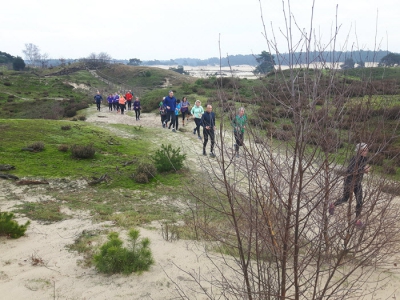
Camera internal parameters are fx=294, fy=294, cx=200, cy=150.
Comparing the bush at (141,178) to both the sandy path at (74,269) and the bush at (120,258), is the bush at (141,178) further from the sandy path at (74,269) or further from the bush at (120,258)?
the bush at (120,258)

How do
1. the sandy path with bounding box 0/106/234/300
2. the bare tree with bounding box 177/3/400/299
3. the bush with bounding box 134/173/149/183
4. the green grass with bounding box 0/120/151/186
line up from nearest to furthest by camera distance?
the bare tree with bounding box 177/3/400/299 → the sandy path with bounding box 0/106/234/300 → the bush with bounding box 134/173/149/183 → the green grass with bounding box 0/120/151/186

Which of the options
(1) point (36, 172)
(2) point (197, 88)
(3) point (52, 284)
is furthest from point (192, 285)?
(2) point (197, 88)

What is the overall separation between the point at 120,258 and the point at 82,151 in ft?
19.9

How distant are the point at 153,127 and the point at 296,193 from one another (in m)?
14.1

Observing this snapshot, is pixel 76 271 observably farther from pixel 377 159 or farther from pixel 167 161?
pixel 167 161

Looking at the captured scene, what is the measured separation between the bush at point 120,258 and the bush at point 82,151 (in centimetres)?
571

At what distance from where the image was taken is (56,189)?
741 cm

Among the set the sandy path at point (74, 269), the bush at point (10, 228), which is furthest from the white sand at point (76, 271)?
the bush at point (10, 228)

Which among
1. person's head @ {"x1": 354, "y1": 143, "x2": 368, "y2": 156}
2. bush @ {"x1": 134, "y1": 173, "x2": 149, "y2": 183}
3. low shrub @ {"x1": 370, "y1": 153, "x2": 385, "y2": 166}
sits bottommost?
bush @ {"x1": 134, "y1": 173, "x2": 149, "y2": 183}

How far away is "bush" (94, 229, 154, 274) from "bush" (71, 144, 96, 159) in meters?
5.71

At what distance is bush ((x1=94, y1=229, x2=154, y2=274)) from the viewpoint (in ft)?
14.5

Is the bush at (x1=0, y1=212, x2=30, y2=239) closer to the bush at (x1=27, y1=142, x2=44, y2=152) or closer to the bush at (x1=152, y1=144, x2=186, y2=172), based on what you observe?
the bush at (x1=152, y1=144, x2=186, y2=172)

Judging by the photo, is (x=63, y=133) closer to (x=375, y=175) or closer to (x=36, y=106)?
(x=375, y=175)

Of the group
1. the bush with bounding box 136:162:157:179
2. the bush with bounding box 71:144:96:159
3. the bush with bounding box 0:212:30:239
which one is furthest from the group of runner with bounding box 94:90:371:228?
the bush with bounding box 71:144:96:159
